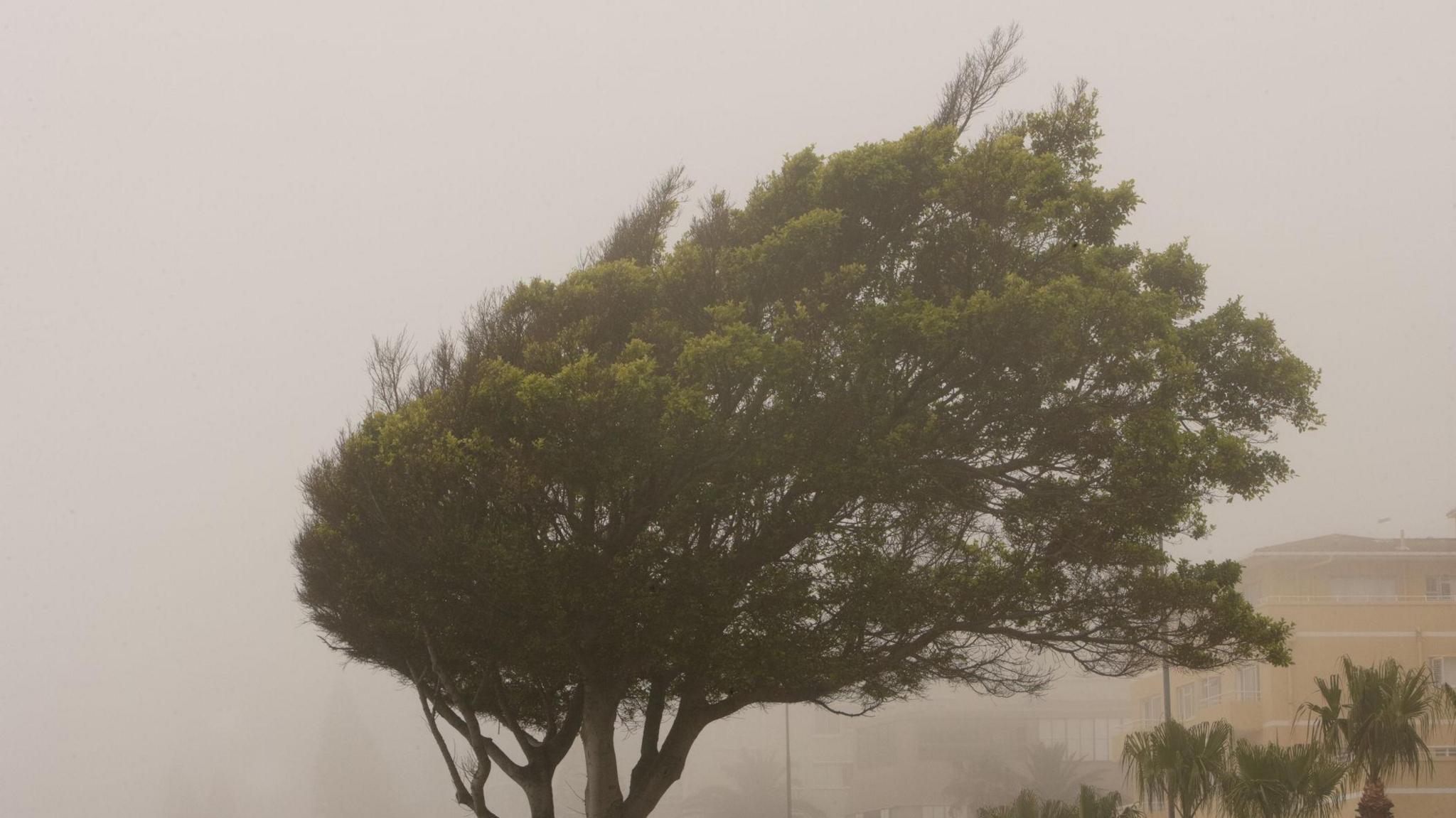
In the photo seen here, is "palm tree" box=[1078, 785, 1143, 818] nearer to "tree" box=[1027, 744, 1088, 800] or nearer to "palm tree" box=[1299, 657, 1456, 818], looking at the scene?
"palm tree" box=[1299, 657, 1456, 818]

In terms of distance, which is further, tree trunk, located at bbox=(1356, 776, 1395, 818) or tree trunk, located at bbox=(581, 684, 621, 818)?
tree trunk, located at bbox=(1356, 776, 1395, 818)

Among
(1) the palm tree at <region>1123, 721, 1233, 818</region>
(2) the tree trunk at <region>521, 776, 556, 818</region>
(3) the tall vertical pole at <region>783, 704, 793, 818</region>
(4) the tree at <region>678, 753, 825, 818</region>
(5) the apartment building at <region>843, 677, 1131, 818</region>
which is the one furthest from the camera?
(4) the tree at <region>678, 753, 825, 818</region>

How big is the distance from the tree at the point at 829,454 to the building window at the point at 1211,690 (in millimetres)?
36781

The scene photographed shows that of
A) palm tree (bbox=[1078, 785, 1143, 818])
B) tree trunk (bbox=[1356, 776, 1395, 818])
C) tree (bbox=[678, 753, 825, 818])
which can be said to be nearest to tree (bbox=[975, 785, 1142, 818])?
palm tree (bbox=[1078, 785, 1143, 818])

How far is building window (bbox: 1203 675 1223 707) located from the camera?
2000 inches

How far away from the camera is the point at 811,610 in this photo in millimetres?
15617

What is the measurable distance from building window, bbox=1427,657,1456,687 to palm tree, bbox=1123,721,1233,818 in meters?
27.0

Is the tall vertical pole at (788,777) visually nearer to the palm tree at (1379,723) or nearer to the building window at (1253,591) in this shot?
the palm tree at (1379,723)

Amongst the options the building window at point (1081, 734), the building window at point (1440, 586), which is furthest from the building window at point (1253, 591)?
the building window at point (1081, 734)

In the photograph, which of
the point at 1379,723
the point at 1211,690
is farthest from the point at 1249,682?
the point at 1379,723

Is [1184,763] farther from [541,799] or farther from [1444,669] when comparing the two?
[1444,669]

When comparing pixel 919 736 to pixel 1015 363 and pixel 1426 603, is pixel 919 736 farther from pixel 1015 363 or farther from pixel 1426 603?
pixel 1015 363

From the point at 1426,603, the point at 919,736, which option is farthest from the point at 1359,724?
the point at 919,736

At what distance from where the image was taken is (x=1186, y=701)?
5491 centimetres
